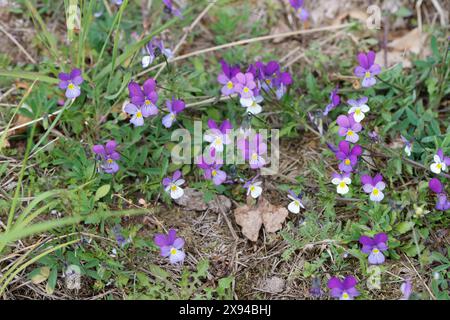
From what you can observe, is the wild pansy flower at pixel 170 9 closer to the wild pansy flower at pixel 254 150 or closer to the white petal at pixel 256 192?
the wild pansy flower at pixel 254 150

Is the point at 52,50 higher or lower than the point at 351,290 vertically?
higher

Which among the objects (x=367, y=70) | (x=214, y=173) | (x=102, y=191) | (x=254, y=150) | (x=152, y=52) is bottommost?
(x=102, y=191)

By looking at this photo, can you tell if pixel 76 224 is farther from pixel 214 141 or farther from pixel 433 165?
pixel 433 165

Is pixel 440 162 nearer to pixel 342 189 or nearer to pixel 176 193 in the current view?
pixel 342 189

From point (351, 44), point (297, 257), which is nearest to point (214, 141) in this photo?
point (297, 257)

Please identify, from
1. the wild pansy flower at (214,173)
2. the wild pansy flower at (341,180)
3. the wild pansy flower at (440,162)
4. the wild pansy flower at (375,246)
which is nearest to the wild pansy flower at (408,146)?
the wild pansy flower at (440,162)

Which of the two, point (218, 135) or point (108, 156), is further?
point (218, 135)

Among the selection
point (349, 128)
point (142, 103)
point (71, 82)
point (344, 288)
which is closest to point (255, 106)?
point (349, 128)

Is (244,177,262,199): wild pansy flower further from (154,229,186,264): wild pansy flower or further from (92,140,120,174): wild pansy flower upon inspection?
(92,140,120,174): wild pansy flower

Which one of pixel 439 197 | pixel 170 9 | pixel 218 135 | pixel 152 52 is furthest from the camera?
pixel 170 9
